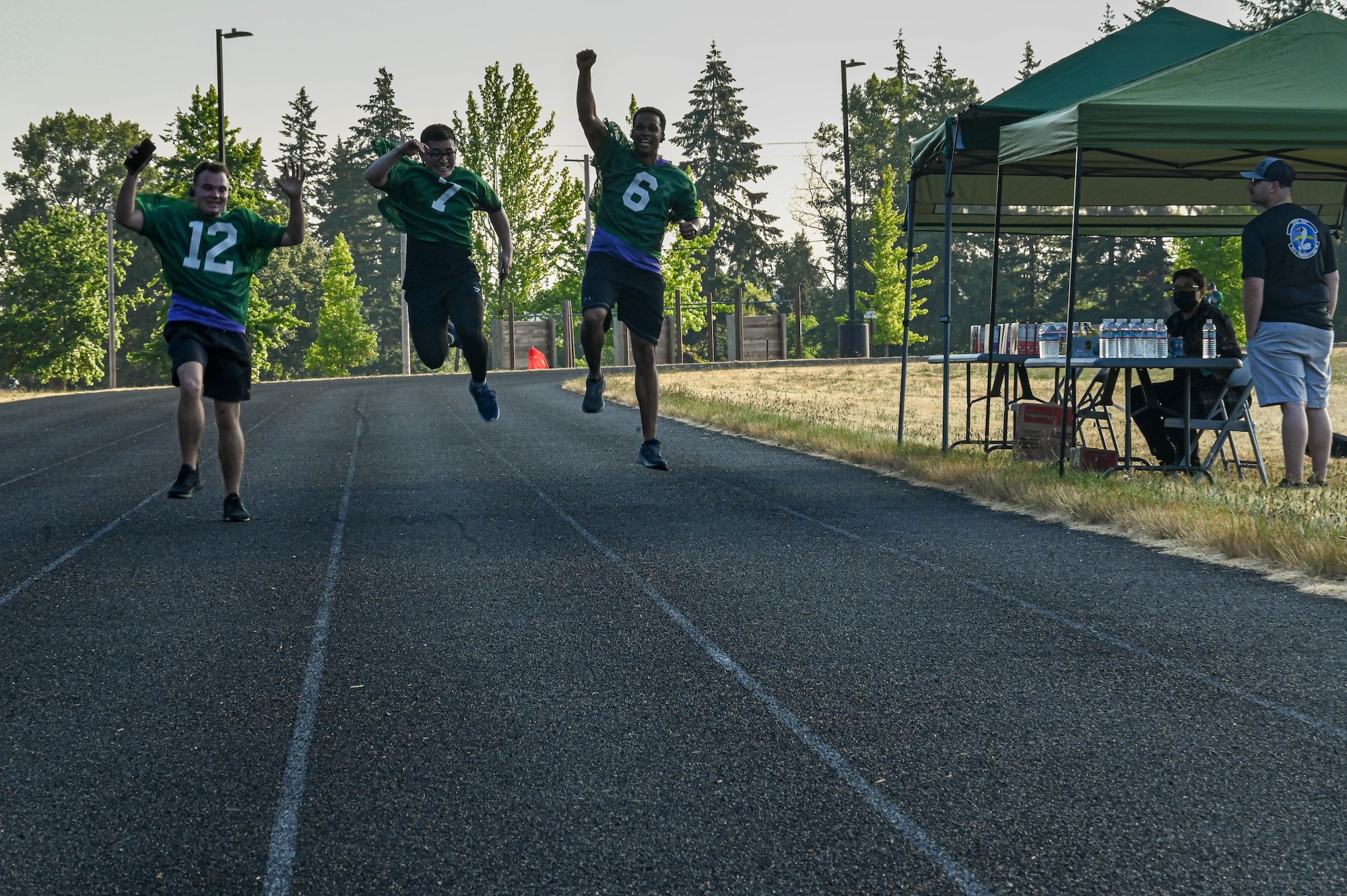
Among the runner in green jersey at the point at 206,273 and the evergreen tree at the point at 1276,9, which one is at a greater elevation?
the evergreen tree at the point at 1276,9

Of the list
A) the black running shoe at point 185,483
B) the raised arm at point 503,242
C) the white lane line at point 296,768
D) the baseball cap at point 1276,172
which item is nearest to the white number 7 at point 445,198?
the raised arm at point 503,242

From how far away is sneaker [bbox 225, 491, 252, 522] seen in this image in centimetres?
781

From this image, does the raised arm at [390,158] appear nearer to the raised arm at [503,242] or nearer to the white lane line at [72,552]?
the raised arm at [503,242]

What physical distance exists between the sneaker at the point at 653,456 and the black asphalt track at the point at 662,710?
65 centimetres

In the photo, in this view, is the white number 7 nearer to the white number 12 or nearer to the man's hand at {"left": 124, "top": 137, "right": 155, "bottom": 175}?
the white number 12

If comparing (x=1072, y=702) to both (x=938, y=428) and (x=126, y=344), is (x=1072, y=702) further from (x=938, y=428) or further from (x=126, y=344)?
(x=126, y=344)

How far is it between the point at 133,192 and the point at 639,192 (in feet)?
9.48

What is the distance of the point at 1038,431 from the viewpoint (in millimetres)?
11141

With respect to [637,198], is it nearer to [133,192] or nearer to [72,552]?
[133,192]

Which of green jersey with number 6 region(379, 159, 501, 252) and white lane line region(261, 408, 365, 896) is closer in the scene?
white lane line region(261, 408, 365, 896)

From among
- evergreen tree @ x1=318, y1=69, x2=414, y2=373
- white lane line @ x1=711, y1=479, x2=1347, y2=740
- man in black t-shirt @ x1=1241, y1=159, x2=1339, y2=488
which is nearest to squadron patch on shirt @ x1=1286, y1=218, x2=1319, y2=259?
man in black t-shirt @ x1=1241, y1=159, x2=1339, y2=488

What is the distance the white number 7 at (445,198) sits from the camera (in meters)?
7.46

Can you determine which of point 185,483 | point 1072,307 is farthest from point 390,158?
point 1072,307

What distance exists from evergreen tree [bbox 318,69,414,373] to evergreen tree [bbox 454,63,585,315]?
3700 cm
